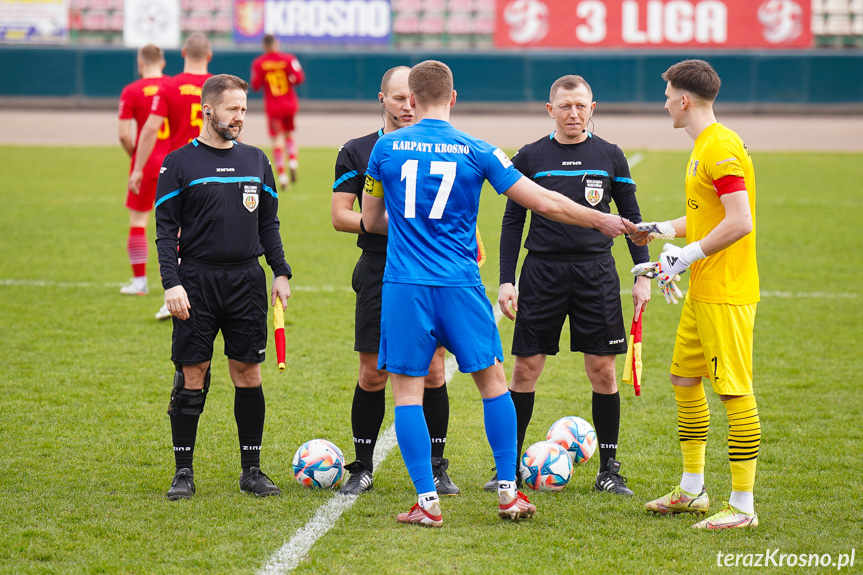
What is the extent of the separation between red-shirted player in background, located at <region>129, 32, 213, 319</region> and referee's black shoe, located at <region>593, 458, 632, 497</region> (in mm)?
5147

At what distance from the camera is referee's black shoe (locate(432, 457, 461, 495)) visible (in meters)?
5.19

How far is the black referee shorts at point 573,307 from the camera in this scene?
532 centimetres

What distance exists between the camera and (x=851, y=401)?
6895mm

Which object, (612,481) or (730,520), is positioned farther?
(612,481)

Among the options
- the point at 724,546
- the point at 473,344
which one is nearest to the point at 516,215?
the point at 473,344

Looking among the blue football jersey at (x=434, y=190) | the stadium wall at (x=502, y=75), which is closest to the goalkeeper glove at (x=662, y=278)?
the blue football jersey at (x=434, y=190)

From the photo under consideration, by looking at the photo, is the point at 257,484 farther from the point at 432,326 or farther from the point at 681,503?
the point at 681,503

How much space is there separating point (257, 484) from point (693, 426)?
233 cm

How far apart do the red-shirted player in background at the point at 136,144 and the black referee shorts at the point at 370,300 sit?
4978mm

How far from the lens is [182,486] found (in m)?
5.06

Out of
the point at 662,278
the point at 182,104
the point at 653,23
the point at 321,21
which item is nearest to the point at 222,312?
the point at 662,278

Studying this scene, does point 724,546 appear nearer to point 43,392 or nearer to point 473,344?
point 473,344

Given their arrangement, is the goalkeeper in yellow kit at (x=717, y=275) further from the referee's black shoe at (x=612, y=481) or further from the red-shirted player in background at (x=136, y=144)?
the red-shirted player in background at (x=136, y=144)

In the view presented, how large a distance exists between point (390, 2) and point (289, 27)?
13.3 feet
